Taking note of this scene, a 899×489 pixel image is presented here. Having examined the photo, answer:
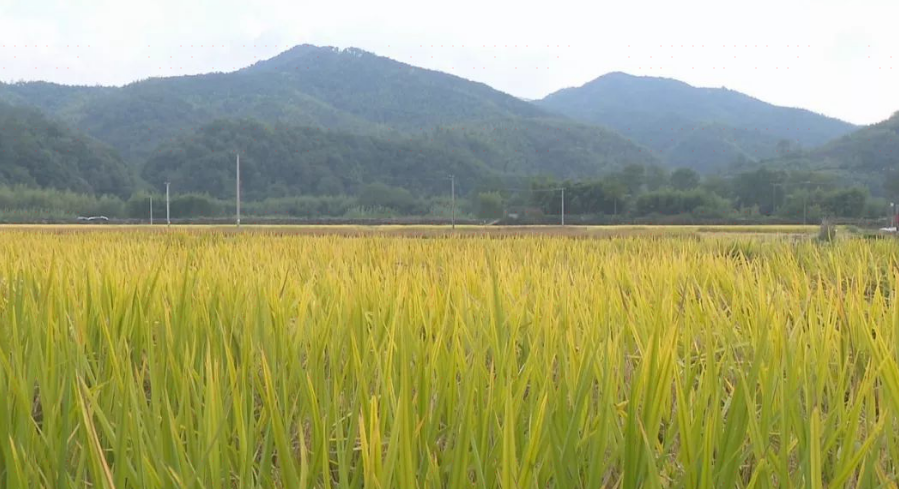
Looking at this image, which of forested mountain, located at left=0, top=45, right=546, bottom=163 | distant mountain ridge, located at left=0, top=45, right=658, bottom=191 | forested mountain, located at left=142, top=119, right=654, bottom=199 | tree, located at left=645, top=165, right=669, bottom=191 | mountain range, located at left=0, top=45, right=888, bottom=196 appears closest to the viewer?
forested mountain, located at left=142, top=119, right=654, bottom=199

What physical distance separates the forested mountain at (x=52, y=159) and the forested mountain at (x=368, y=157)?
18.6ft

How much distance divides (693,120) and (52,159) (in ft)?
376

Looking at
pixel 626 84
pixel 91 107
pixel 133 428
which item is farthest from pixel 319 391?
pixel 626 84

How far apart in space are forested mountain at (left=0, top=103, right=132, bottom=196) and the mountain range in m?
0.29

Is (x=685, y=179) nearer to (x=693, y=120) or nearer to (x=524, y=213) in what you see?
(x=524, y=213)

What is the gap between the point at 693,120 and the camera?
480 feet

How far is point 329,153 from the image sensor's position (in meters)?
89.6

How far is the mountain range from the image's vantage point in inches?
3292

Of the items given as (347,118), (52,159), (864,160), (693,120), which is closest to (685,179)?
(864,160)

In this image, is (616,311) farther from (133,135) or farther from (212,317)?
(133,135)

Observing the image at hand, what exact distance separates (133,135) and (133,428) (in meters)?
107

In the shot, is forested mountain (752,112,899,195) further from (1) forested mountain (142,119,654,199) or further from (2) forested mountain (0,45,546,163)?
(2) forested mountain (0,45,546,163)

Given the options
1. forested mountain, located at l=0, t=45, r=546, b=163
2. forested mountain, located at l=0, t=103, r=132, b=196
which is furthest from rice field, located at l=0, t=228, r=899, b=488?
forested mountain, located at l=0, t=45, r=546, b=163

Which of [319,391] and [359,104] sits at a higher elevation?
[359,104]
